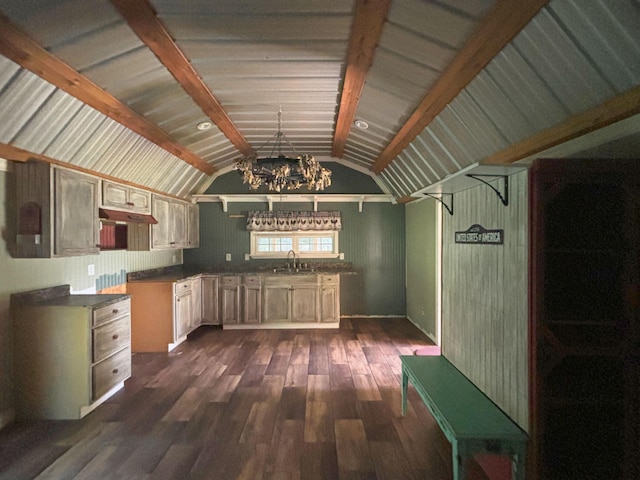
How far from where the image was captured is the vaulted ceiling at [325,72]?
1809 millimetres

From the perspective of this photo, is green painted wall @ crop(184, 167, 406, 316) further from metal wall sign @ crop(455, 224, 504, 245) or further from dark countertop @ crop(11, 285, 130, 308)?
metal wall sign @ crop(455, 224, 504, 245)

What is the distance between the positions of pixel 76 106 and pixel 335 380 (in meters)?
3.54

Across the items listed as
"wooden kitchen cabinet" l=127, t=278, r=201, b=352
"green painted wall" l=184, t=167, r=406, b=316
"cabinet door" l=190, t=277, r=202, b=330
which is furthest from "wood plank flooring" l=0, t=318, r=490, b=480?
"green painted wall" l=184, t=167, r=406, b=316

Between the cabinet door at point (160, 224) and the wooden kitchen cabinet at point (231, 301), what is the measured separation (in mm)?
1190

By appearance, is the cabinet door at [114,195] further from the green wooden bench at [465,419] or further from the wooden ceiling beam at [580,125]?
the wooden ceiling beam at [580,125]

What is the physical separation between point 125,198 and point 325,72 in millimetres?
2821

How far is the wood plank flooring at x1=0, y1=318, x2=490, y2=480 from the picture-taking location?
2.44m

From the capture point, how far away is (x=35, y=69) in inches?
92.9

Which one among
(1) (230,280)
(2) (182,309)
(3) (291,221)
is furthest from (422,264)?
(2) (182,309)

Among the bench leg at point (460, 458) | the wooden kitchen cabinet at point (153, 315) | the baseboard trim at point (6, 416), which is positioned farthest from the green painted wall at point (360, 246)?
the bench leg at point (460, 458)

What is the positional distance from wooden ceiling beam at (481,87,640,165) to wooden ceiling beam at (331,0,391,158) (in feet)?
3.66

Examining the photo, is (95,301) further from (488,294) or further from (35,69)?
(488,294)

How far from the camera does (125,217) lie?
13.7ft

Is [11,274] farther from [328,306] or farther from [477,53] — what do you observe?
[328,306]
